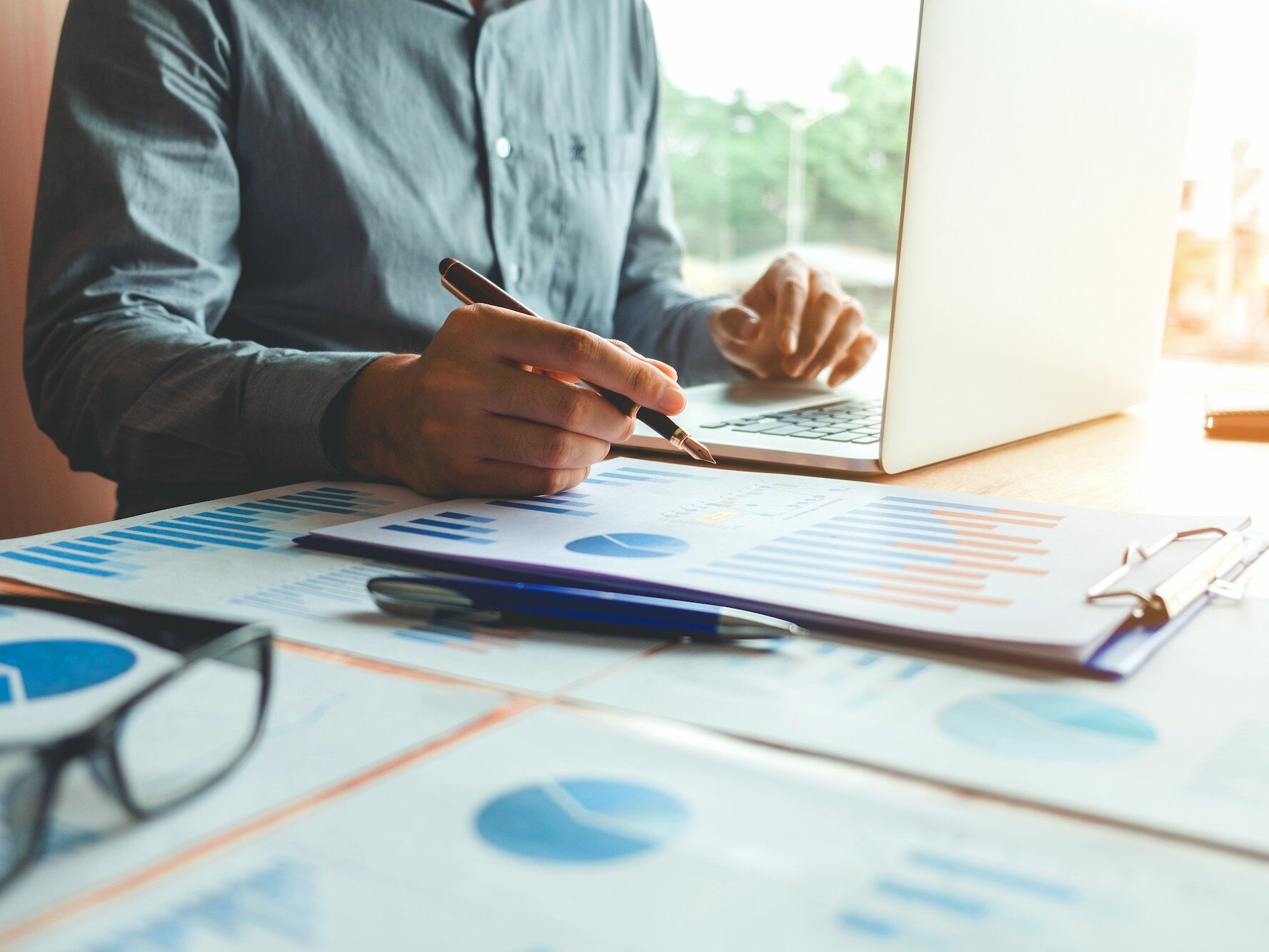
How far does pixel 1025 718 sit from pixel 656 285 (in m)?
1.11

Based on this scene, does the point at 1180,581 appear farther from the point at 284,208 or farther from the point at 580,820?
the point at 284,208

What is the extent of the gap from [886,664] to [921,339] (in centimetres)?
34

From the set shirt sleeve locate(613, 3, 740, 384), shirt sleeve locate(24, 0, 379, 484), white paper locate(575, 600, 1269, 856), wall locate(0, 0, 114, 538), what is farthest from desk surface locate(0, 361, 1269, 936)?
wall locate(0, 0, 114, 538)

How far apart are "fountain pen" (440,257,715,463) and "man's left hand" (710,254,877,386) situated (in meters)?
0.35

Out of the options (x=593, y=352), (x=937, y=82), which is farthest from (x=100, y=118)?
(x=937, y=82)

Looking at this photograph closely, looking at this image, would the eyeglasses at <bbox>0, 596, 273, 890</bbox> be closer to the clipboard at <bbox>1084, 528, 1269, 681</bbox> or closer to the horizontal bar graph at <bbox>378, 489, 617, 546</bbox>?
the horizontal bar graph at <bbox>378, 489, 617, 546</bbox>

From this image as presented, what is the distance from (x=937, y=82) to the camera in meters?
0.63

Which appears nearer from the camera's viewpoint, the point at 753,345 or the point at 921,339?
the point at 921,339

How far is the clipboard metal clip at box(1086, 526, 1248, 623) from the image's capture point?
42 cm

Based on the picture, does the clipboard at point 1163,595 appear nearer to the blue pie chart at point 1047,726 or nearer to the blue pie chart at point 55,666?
the blue pie chart at point 1047,726

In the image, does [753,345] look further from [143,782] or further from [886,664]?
[143,782]

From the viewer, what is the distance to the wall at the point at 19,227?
103cm

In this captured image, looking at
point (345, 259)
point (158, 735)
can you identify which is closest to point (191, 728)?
point (158, 735)

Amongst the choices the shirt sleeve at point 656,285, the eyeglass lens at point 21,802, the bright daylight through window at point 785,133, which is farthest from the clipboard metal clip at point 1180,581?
the bright daylight through window at point 785,133
